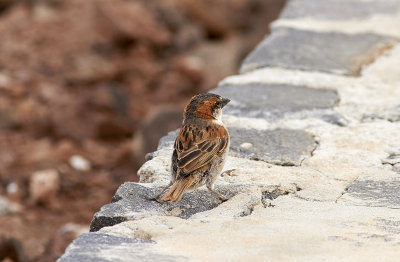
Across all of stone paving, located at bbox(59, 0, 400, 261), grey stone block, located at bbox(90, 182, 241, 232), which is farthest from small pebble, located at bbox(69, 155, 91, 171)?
grey stone block, located at bbox(90, 182, 241, 232)

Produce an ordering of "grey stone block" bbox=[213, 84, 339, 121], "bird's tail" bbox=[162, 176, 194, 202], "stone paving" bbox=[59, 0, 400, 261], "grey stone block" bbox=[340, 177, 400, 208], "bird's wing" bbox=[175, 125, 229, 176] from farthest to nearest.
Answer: "grey stone block" bbox=[213, 84, 339, 121]
"bird's wing" bbox=[175, 125, 229, 176]
"grey stone block" bbox=[340, 177, 400, 208]
"bird's tail" bbox=[162, 176, 194, 202]
"stone paving" bbox=[59, 0, 400, 261]

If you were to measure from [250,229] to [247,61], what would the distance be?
7.48ft

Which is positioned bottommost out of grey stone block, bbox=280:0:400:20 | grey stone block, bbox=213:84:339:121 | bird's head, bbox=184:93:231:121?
bird's head, bbox=184:93:231:121

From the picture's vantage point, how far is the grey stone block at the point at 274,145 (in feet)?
12.3

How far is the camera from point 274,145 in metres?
3.88

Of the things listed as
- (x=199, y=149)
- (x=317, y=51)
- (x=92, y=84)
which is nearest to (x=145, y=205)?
(x=199, y=149)

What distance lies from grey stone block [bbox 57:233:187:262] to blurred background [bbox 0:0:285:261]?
2.67m

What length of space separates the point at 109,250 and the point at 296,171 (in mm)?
1192

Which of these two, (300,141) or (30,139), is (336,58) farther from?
(30,139)

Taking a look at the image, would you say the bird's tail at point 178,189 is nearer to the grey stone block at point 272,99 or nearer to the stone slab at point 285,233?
the stone slab at point 285,233

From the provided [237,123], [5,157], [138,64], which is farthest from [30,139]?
[237,123]

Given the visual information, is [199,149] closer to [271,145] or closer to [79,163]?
[271,145]

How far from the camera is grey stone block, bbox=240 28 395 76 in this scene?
4969mm

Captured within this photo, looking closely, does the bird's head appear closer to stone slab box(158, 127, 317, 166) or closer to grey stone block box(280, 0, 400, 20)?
stone slab box(158, 127, 317, 166)
